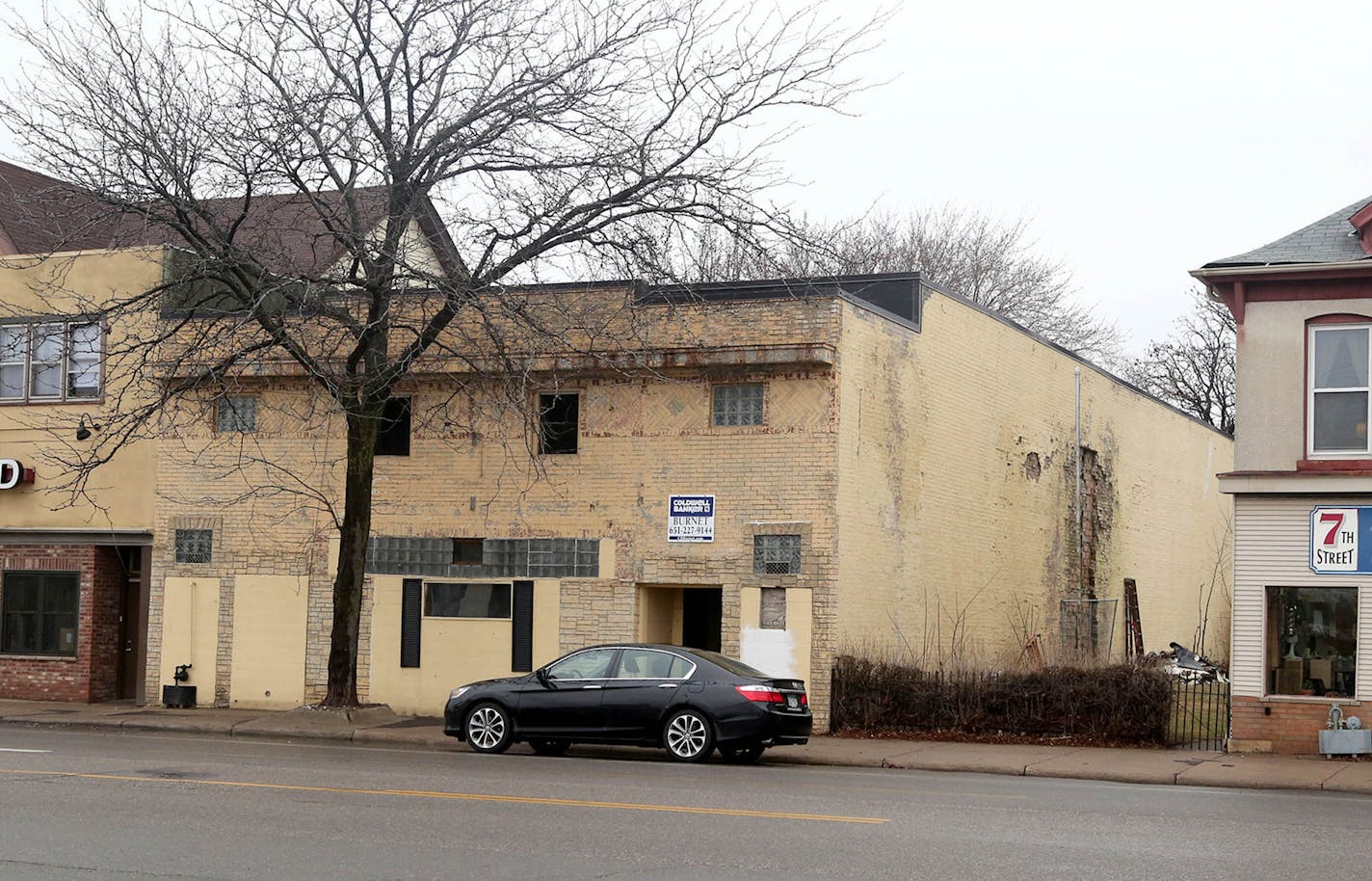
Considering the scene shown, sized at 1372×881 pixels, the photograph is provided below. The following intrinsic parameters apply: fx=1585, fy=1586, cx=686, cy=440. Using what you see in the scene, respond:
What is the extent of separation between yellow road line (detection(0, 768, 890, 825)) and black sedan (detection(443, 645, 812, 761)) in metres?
4.72

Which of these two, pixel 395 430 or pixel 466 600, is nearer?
pixel 466 600

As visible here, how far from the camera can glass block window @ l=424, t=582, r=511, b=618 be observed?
2495 cm

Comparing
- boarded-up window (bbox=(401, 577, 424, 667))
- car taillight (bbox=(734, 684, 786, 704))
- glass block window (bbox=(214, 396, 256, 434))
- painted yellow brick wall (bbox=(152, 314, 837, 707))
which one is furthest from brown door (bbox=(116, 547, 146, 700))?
car taillight (bbox=(734, 684, 786, 704))

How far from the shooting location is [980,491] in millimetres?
28281

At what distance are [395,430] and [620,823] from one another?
14.7 meters

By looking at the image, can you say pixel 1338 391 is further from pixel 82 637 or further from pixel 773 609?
pixel 82 637

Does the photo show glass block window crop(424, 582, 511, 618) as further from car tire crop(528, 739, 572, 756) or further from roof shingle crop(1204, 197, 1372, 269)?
roof shingle crop(1204, 197, 1372, 269)

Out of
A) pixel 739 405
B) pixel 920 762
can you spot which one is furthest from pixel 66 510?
pixel 920 762

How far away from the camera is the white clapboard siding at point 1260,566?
798 inches

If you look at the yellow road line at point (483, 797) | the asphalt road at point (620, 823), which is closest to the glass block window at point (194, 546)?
the asphalt road at point (620, 823)

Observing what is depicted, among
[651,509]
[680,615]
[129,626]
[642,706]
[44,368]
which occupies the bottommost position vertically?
[642,706]

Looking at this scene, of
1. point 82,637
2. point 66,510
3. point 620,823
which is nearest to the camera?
point 620,823

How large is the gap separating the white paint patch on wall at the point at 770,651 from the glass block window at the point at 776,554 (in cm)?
87

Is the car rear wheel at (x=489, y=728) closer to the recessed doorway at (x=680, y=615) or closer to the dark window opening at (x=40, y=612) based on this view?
the recessed doorway at (x=680, y=615)
